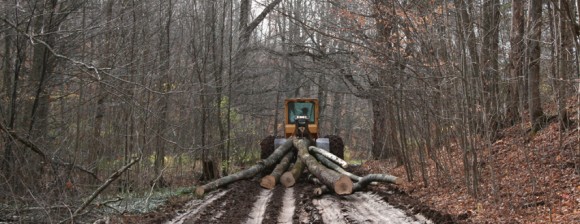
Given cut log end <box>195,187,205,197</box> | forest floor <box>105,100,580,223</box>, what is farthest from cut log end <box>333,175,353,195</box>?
cut log end <box>195,187,205,197</box>

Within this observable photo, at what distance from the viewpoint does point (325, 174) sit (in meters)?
15.0

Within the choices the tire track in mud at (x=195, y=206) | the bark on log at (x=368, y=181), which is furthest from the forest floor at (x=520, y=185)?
the tire track in mud at (x=195, y=206)

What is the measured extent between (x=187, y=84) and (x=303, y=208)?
512 centimetres

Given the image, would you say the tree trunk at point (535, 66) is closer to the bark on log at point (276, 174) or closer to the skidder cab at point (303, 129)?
the bark on log at point (276, 174)

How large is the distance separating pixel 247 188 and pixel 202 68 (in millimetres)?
4819

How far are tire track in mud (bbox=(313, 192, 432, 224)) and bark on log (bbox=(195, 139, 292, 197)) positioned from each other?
2895 millimetres

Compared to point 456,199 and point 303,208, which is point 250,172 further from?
point 456,199

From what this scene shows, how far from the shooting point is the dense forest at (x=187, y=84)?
31.5 ft

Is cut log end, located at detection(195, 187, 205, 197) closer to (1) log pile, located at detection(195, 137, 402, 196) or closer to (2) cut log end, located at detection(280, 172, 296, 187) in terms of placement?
(1) log pile, located at detection(195, 137, 402, 196)

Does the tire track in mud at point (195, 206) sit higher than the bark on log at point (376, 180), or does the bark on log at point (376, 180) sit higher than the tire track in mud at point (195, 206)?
the bark on log at point (376, 180)

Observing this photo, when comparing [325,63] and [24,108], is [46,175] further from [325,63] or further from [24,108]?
[325,63]

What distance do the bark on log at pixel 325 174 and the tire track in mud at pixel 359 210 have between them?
22cm

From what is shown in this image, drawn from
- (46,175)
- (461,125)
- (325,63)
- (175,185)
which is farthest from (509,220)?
(325,63)

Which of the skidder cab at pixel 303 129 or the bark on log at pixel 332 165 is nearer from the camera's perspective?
the bark on log at pixel 332 165
